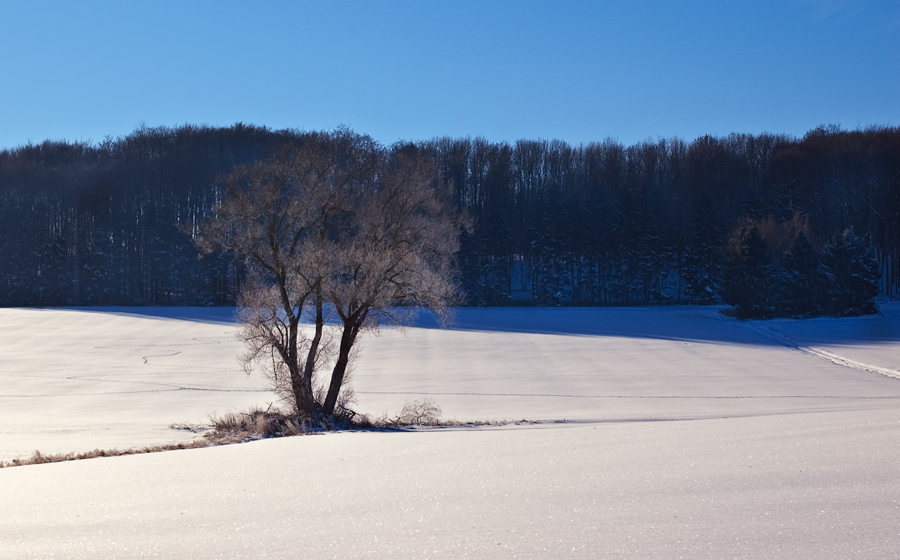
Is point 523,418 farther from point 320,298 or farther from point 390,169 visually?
point 390,169

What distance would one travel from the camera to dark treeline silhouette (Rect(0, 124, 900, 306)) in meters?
54.6

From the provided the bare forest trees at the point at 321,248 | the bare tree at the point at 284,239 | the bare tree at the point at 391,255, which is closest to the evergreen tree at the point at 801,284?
the bare tree at the point at 391,255

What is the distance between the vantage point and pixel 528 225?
6297 centimetres

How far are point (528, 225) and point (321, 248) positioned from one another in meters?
49.8

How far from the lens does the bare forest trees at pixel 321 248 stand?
47.4 feet

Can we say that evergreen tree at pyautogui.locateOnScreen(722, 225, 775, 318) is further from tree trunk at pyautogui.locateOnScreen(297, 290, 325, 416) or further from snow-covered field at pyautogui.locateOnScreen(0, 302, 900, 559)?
snow-covered field at pyautogui.locateOnScreen(0, 302, 900, 559)

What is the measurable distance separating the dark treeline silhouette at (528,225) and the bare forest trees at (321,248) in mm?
37046

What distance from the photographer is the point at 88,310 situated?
45.6 metres

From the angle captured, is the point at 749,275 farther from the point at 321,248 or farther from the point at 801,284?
the point at 321,248

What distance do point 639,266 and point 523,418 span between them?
41.7 metres

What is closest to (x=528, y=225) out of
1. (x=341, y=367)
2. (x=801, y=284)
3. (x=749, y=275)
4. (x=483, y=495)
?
(x=749, y=275)

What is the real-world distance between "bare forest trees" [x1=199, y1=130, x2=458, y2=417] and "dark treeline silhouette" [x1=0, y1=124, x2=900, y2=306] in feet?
122

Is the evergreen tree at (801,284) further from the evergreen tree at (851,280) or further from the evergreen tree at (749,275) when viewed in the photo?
the evergreen tree at (749,275)

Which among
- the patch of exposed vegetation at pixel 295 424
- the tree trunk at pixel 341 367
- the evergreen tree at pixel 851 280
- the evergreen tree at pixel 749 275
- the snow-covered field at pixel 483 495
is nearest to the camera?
the snow-covered field at pixel 483 495
